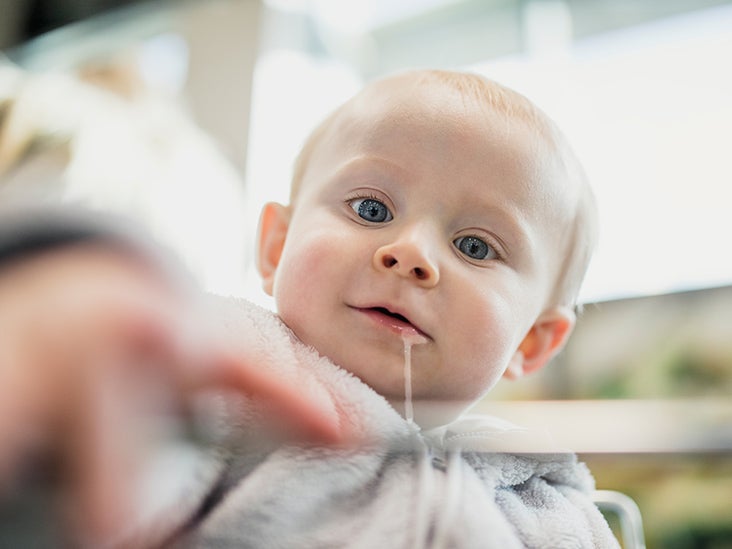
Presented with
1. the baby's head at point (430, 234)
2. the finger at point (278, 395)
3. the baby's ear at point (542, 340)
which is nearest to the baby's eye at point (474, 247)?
the baby's head at point (430, 234)

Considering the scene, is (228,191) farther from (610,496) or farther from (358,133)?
(610,496)

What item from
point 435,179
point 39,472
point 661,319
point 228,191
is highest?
point 228,191

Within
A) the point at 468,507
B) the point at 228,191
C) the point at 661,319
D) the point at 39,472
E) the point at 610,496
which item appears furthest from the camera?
the point at 228,191

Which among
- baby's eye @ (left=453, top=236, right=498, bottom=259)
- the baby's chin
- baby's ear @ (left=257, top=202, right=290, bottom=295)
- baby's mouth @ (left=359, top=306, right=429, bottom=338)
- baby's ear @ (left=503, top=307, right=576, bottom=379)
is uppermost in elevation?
baby's ear @ (left=257, top=202, right=290, bottom=295)

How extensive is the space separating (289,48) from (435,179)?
3.76 ft

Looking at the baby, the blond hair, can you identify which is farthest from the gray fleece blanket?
the blond hair

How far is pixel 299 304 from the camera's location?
0.43m

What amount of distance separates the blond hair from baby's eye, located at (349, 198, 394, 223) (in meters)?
0.11

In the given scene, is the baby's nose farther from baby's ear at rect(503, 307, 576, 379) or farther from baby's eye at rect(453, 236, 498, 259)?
baby's ear at rect(503, 307, 576, 379)

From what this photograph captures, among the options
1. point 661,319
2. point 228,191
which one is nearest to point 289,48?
point 228,191

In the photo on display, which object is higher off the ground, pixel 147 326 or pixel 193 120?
pixel 193 120

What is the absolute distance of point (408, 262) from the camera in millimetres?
397

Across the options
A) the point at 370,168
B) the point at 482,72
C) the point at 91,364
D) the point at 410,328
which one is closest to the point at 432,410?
the point at 410,328

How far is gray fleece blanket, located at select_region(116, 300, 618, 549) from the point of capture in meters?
0.22
